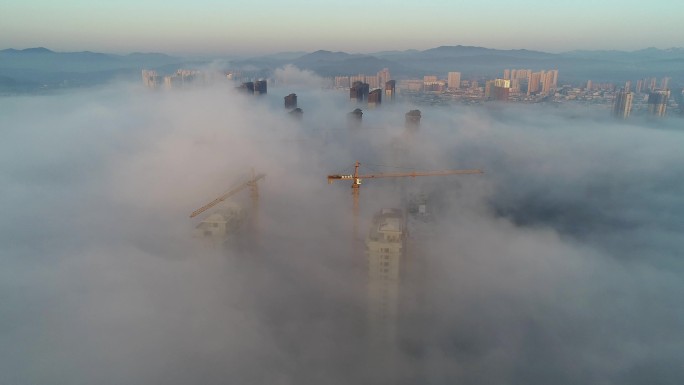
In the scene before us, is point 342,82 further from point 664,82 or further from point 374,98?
point 664,82

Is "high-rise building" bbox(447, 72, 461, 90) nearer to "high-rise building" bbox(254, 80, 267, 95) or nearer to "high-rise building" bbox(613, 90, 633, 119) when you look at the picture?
"high-rise building" bbox(613, 90, 633, 119)

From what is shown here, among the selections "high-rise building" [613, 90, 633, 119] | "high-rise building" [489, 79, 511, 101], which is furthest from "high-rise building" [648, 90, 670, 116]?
"high-rise building" [489, 79, 511, 101]

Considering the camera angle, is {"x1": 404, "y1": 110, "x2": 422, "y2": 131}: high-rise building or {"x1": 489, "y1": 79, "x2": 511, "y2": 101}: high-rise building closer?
{"x1": 404, "y1": 110, "x2": 422, "y2": 131}: high-rise building

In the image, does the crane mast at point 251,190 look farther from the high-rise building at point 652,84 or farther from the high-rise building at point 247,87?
the high-rise building at point 652,84

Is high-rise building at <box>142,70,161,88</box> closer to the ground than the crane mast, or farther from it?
farther from it

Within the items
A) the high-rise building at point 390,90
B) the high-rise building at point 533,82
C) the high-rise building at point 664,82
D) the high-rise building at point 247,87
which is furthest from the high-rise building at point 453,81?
the high-rise building at point 247,87

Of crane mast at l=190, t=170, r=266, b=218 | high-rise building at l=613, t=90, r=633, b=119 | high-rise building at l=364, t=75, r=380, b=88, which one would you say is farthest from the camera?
high-rise building at l=364, t=75, r=380, b=88

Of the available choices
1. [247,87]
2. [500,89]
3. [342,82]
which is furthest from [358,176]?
[500,89]
